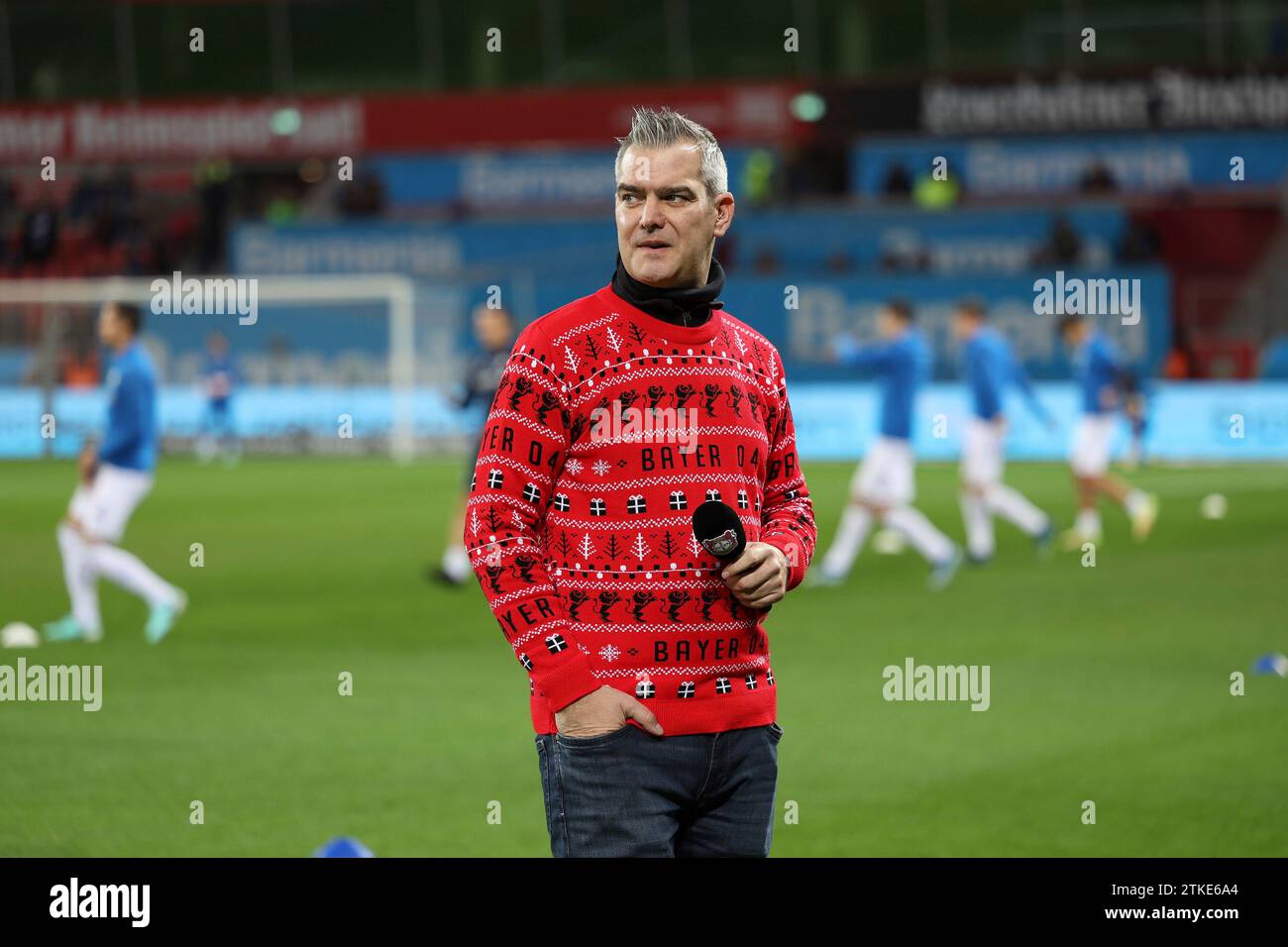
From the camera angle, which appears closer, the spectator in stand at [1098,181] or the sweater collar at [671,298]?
the sweater collar at [671,298]

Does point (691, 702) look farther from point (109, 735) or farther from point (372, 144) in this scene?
point (372, 144)

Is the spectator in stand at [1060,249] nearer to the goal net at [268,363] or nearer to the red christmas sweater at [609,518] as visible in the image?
the goal net at [268,363]

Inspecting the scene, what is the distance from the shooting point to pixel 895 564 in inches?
696

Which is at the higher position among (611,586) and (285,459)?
(285,459)

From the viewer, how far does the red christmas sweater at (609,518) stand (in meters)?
3.98

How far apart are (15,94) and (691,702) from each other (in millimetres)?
44018

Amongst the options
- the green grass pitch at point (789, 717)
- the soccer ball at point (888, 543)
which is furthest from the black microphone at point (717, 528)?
the soccer ball at point (888, 543)

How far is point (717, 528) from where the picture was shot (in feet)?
12.8

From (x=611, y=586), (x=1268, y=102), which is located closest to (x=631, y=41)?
(x=1268, y=102)

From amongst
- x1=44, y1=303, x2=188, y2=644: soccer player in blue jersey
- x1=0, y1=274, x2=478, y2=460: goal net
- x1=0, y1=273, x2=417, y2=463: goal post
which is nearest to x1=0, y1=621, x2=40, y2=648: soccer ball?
x1=44, y1=303, x2=188, y2=644: soccer player in blue jersey

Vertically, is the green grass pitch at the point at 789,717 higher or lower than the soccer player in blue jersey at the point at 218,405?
lower

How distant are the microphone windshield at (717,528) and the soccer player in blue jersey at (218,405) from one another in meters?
28.4

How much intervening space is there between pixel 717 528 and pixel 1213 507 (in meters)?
18.9
